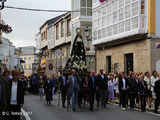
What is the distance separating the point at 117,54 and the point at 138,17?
203 inches

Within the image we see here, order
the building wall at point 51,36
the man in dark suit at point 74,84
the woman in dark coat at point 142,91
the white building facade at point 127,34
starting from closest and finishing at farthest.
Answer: the woman in dark coat at point 142,91, the man in dark suit at point 74,84, the white building facade at point 127,34, the building wall at point 51,36

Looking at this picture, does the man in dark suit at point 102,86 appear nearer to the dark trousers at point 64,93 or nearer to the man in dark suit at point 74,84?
the man in dark suit at point 74,84

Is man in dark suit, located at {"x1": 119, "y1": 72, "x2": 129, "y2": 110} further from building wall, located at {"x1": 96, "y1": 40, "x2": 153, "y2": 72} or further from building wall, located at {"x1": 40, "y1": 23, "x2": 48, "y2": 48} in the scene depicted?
building wall, located at {"x1": 40, "y1": 23, "x2": 48, "y2": 48}

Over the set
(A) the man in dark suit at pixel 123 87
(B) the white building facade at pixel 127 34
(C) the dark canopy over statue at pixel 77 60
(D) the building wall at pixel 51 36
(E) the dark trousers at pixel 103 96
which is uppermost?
(D) the building wall at pixel 51 36

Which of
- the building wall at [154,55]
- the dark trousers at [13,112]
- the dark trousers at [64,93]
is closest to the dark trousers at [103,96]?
the dark trousers at [64,93]

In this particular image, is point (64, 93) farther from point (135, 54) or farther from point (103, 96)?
point (135, 54)

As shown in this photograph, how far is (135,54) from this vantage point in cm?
2361

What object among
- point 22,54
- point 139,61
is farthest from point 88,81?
point 22,54

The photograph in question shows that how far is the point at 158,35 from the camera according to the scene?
859 inches

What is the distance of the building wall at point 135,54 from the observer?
864 inches

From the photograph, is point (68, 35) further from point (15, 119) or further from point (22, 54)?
point (22, 54)

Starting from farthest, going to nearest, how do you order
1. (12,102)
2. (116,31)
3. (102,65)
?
1. (102,65)
2. (116,31)
3. (12,102)

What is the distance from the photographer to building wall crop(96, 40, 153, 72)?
21938 mm

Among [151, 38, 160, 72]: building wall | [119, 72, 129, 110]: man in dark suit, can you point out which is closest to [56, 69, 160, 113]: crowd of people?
[119, 72, 129, 110]: man in dark suit
